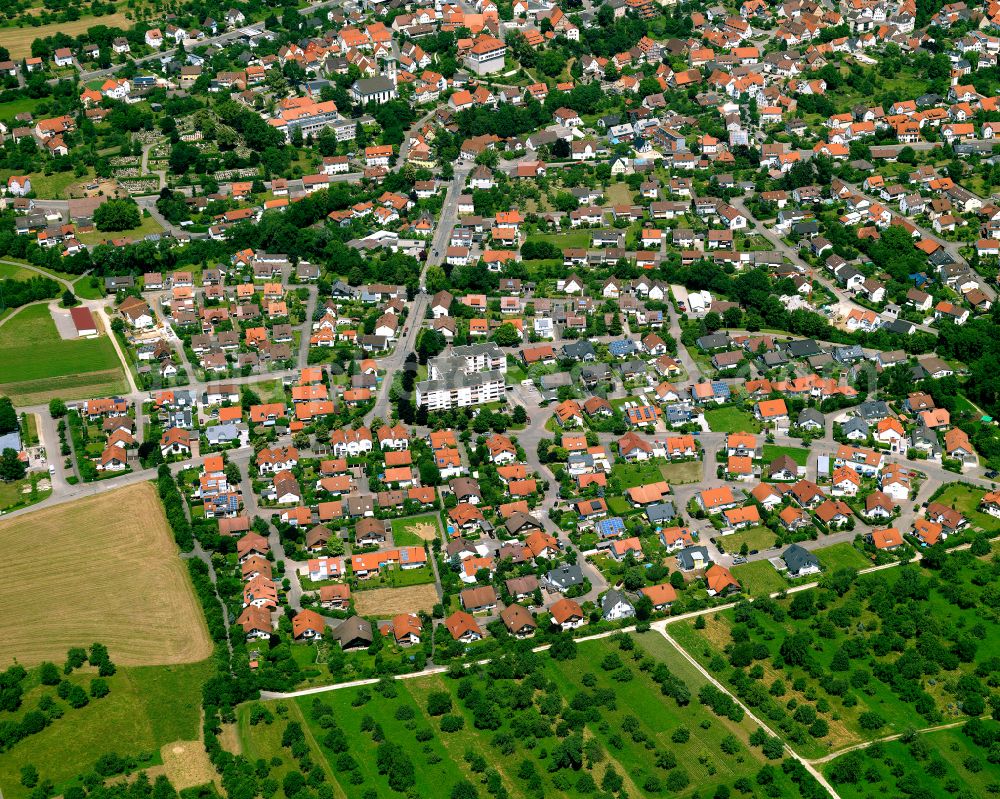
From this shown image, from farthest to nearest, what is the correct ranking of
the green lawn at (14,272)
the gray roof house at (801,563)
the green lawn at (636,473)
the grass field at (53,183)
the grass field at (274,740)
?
the grass field at (53,183)
the green lawn at (14,272)
the green lawn at (636,473)
the gray roof house at (801,563)
the grass field at (274,740)

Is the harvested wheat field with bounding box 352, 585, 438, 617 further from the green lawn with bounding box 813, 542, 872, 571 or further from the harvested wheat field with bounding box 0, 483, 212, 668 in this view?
the green lawn with bounding box 813, 542, 872, 571

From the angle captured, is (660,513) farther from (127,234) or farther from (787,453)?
(127,234)

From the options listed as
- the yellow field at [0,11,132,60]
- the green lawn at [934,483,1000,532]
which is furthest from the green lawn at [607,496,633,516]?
the yellow field at [0,11,132,60]

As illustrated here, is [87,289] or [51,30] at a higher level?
[51,30]

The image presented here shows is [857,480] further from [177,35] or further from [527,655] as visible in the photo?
[177,35]

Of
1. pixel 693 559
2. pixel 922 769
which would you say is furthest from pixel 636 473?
pixel 922 769

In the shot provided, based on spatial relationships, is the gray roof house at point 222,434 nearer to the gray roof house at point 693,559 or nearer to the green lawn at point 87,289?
the green lawn at point 87,289

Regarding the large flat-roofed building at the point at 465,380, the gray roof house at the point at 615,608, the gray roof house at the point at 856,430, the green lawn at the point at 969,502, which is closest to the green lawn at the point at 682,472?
the gray roof house at the point at 856,430
